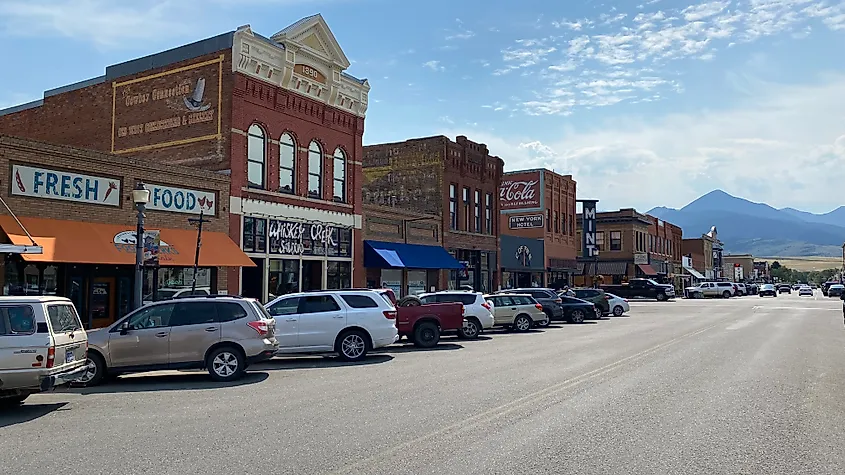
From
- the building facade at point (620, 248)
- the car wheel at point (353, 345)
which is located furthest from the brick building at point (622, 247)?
the car wheel at point (353, 345)

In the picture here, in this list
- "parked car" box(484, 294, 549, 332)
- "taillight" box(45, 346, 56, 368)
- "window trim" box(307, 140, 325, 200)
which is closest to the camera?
"taillight" box(45, 346, 56, 368)

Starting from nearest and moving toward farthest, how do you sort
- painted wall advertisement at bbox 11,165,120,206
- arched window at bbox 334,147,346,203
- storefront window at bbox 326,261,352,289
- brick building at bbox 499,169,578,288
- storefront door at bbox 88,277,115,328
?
painted wall advertisement at bbox 11,165,120,206
storefront door at bbox 88,277,115,328
storefront window at bbox 326,261,352,289
arched window at bbox 334,147,346,203
brick building at bbox 499,169,578,288

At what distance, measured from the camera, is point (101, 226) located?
19.6 m

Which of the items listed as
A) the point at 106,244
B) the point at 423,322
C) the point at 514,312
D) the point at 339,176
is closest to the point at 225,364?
the point at 106,244

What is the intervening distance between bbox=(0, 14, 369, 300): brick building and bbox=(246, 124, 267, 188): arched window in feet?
0.14

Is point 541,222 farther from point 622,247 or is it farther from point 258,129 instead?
point 258,129

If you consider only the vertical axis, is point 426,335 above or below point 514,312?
below

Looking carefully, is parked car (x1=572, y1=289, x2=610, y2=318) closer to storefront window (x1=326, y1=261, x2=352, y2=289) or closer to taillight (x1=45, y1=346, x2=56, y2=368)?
storefront window (x1=326, y1=261, x2=352, y2=289)

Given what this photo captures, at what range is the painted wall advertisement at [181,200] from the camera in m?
21.5

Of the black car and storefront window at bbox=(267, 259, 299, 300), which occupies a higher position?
storefront window at bbox=(267, 259, 299, 300)

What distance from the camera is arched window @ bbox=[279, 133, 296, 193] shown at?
2696cm

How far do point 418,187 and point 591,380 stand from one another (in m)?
27.4

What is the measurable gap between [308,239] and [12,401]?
1728cm

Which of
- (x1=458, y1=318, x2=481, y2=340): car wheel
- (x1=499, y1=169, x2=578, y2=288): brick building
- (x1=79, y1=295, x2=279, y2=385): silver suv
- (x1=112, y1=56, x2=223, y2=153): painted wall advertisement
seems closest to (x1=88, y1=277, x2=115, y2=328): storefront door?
(x1=112, y1=56, x2=223, y2=153): painted wall advertisement
